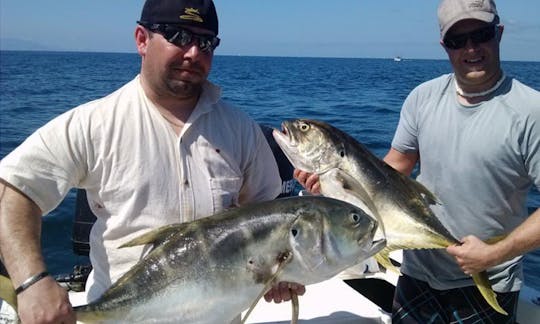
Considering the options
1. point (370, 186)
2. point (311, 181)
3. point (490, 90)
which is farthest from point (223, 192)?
point (490, 90)

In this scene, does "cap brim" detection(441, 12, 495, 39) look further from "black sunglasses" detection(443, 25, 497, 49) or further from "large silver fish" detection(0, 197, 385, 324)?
"large silver fish" detection(0, 197, 385, 324)

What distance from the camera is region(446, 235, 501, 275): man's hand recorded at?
3.05m

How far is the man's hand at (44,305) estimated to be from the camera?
87.7 inches

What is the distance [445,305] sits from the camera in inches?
142

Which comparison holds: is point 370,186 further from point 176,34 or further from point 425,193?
point 176,34

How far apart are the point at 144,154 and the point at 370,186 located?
1.33 metres

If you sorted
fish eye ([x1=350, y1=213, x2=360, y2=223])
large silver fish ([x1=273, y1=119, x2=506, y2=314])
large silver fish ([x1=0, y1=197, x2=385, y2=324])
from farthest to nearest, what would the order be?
1. large silver fish ([x1=273, y1=119, x2=506, y2=314])
2. fish eye ([x1=350, y1=213, x2=360, y2=223])
3. large silver fish ([x1=0, y1=197, x2=385, y2=324])

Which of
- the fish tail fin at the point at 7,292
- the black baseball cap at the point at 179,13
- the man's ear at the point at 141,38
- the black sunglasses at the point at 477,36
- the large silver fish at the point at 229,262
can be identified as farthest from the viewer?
the black sunglasses at the point at 477,36

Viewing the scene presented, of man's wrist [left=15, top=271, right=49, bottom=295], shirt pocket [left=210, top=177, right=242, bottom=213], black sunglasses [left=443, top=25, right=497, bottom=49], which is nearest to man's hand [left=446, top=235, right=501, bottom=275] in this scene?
black sunglasses [left=443, top=25, right=497, bottom=49]

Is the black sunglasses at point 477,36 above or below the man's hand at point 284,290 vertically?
above

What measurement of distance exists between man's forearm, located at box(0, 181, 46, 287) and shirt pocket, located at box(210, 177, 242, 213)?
88 centimetres

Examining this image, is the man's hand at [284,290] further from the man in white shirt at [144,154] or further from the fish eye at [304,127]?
the fish eye at [304,127]

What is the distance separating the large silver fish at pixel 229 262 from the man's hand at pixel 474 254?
34.2 inches

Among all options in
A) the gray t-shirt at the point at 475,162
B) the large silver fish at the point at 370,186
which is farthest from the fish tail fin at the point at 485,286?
the gray t-shirt at the point at 475,162
